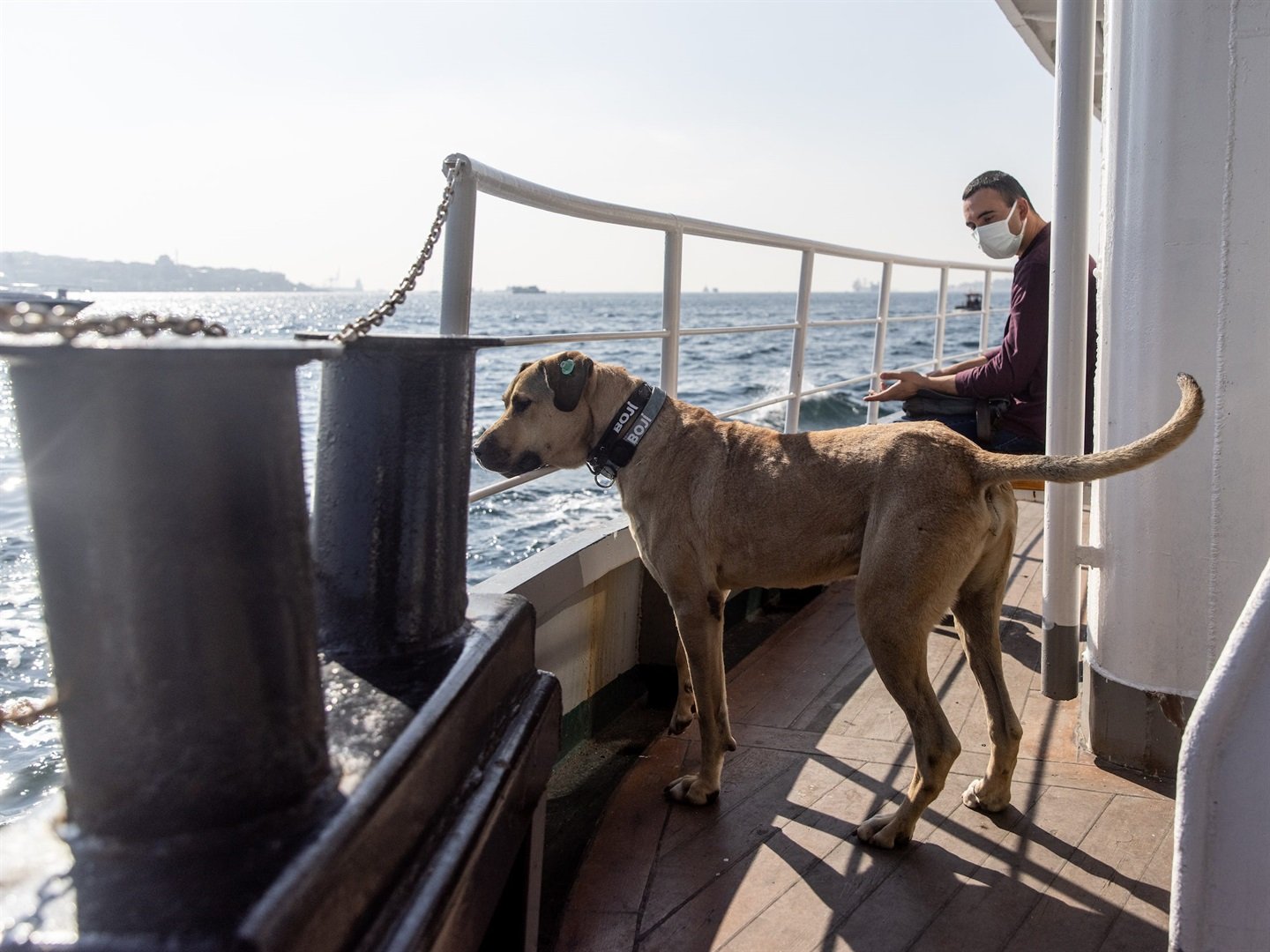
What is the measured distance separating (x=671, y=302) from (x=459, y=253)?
1.51 metres

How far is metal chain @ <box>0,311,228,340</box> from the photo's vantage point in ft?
3.25

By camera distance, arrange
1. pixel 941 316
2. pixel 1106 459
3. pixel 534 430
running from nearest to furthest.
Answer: pixel 1106 459 < pixel 534 430 < pixel 941 316

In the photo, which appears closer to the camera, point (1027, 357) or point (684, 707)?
point (684, 707)

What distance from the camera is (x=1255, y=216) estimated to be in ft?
8.79

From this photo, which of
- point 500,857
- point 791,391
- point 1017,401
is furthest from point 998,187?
point 500,857

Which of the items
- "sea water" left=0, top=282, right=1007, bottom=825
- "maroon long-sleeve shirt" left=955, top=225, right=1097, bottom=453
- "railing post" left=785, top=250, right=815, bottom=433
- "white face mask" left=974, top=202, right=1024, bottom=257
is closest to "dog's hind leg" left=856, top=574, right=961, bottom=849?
"sea water" left=0, top=282, right=1007, bottom=825

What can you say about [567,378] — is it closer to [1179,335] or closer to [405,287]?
[405,287]

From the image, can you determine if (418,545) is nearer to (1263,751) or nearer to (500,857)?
(500,857)

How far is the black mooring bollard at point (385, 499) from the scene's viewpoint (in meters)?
1.57

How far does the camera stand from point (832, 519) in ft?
9.73

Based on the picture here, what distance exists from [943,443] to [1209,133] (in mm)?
1053

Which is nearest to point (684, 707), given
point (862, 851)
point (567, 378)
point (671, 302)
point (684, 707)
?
point (684, 707)

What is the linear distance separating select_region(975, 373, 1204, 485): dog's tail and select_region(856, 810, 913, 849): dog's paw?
0.94 metres

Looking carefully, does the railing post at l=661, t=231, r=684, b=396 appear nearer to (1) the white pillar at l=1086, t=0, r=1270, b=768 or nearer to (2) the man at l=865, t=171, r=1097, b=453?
(2) the man at l=865, t=171, r=1097, b=453
